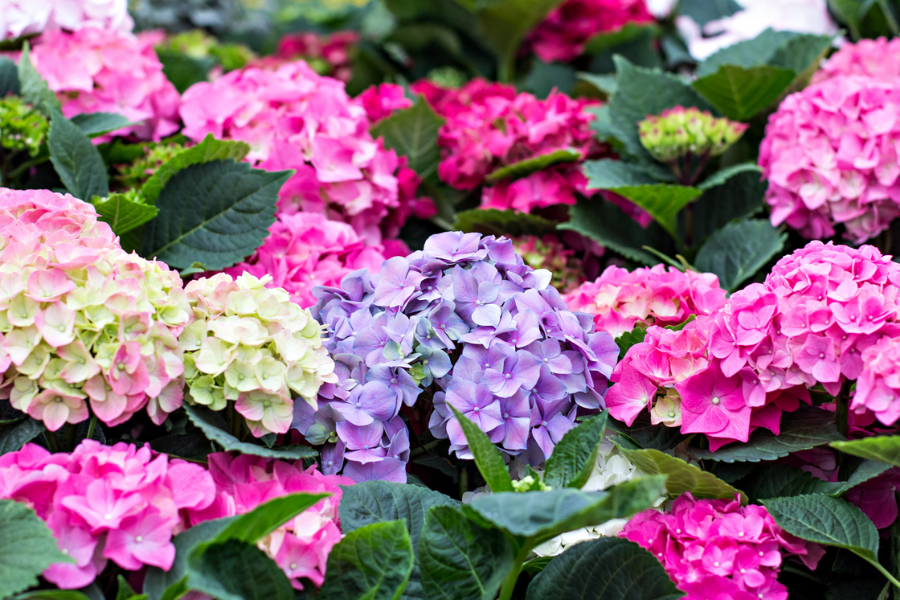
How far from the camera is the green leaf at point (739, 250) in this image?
124 cm

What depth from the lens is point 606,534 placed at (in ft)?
2.93

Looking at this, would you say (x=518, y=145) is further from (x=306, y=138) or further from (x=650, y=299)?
(x=650, y=299)

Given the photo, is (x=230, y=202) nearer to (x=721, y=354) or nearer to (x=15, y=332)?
(x=15, y=332)

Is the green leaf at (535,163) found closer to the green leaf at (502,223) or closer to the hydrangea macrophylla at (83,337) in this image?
the green leaf at (502,223)

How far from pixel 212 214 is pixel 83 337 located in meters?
0.47

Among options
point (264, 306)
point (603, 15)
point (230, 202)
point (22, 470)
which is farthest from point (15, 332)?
point (603, 15)

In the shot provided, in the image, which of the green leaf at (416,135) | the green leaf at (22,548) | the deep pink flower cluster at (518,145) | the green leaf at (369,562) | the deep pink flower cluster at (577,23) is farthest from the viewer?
the deep pink flower cluster at (577,23)

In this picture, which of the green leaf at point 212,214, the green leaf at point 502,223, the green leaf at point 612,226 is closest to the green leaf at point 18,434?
the green leaf at point 212,214

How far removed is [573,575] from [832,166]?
81 centimetres

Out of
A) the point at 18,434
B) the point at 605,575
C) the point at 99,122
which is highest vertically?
the point at 99,122

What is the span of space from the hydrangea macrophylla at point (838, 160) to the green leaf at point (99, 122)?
3.70 feet

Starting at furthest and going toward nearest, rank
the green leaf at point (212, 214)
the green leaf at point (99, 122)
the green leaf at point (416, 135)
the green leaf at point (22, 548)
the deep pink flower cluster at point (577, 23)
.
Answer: the deep pink flower cluster at point (577, 23)
the green leaf at point (416, 135)
the green leaf at point (99, 122)
the green leaf at point (212, 214)
the green leaf at point (22, 548)

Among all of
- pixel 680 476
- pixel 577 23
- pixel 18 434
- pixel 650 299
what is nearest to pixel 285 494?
pixel 18 434

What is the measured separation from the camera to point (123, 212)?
110 cm
